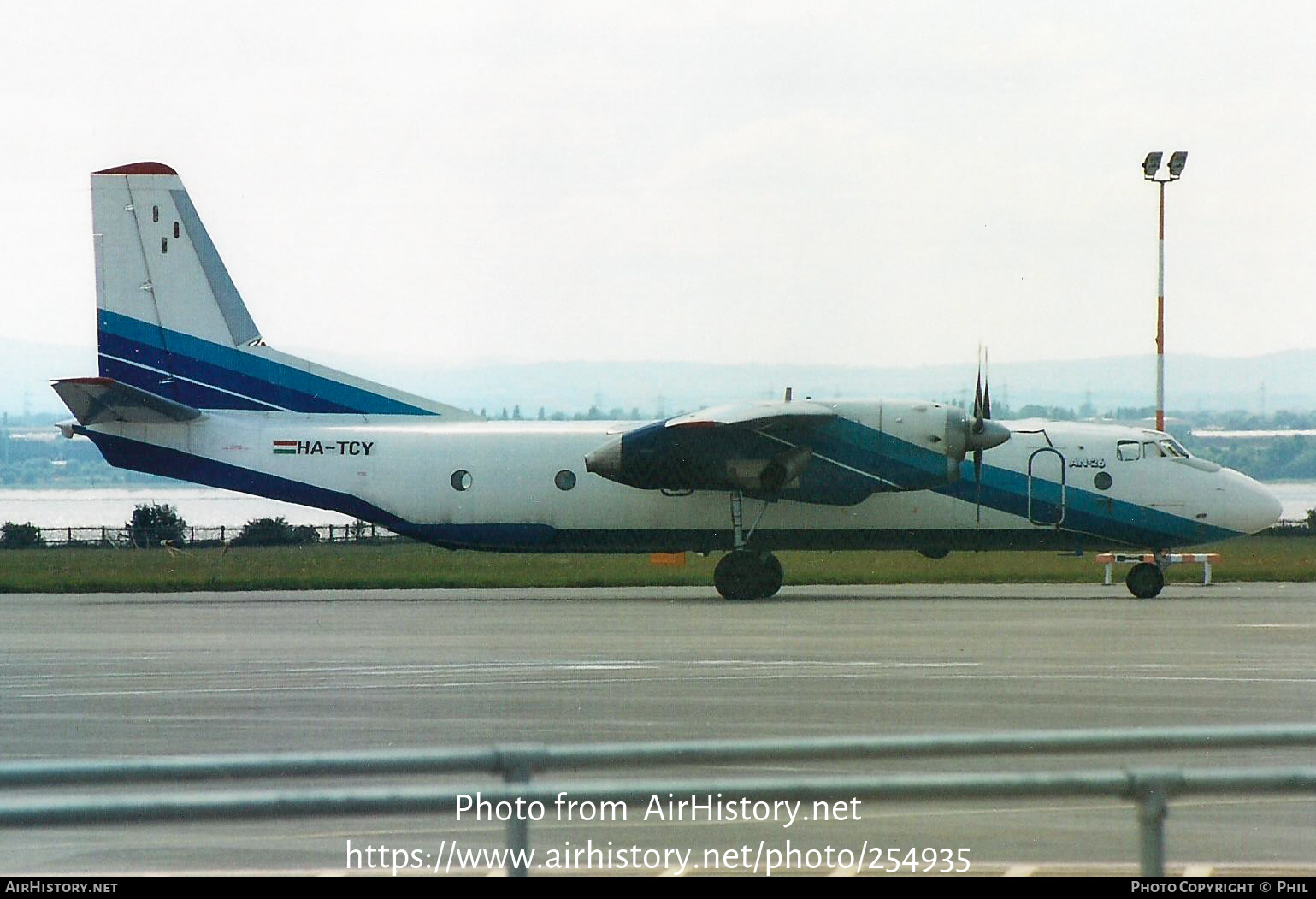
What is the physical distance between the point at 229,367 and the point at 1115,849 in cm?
2521

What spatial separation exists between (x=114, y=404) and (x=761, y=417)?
11.9 m

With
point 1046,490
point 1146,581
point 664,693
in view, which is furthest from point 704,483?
point 664,693

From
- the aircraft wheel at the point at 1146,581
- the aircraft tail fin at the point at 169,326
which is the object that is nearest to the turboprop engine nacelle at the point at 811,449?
the aircraft wheel at the point at 1146,581

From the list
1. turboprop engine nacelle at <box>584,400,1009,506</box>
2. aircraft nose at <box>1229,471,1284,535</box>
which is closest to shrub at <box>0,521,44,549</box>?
turboprop engine nacelle at <box>584,400,1009,506</box>

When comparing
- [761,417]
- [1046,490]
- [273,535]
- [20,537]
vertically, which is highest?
[761,417]

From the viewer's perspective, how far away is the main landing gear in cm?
2917

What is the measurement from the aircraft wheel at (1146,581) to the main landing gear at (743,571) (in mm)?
6458

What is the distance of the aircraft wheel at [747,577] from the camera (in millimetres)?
29188

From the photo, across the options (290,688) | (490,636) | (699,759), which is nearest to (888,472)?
(490,636)

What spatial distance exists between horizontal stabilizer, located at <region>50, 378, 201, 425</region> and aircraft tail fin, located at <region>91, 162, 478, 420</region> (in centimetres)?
120

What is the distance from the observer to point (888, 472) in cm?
2820

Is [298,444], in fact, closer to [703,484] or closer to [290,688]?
[703,484]

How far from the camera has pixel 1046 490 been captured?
29.2 metres

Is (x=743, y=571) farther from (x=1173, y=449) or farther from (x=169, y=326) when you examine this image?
(x=169, y=326)
